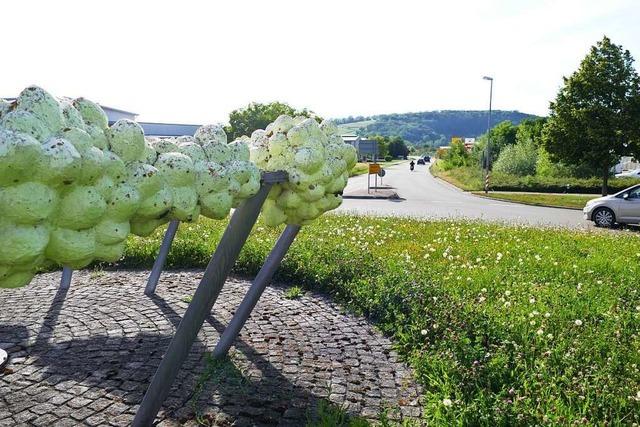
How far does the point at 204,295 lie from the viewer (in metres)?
2.97

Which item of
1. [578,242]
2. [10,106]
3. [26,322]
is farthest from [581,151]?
[10,106]

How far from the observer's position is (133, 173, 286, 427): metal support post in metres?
2.98

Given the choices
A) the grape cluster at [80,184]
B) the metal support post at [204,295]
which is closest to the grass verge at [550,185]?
the metal support post at [204,295]

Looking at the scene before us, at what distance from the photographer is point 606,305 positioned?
544 centimetres

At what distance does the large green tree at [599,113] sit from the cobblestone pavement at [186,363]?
20.2 meters

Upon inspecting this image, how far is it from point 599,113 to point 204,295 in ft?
76.9

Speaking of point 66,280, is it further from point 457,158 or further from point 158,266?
point 457,158

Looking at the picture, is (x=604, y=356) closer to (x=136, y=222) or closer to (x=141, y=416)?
(x=141, y=416)

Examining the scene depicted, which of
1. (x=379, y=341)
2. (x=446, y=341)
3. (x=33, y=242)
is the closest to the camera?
(x=33, y=242)

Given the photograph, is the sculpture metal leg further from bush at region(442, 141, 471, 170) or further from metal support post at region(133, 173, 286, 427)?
bush at region(442, 141, 471, 170)

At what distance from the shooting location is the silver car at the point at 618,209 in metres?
15.4

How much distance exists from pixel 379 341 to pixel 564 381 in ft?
5.25

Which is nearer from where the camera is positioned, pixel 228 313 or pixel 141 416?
pixel 141 416

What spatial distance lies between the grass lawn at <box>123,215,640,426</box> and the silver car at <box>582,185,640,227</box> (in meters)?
6.05
